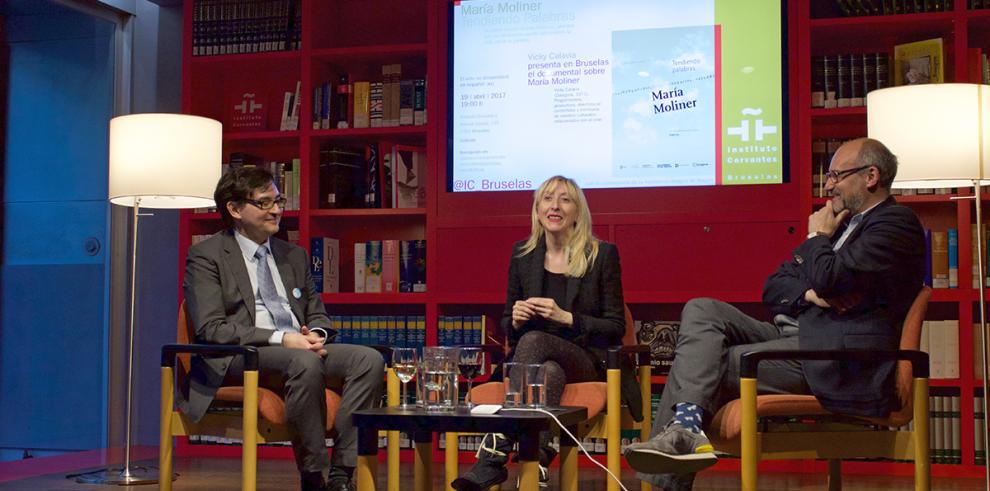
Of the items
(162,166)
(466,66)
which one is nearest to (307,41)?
(466,66)

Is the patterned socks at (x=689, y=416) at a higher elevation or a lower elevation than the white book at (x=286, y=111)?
lower

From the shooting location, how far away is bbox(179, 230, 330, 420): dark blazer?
10.8 feet

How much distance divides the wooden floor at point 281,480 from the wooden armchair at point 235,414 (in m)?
0.79

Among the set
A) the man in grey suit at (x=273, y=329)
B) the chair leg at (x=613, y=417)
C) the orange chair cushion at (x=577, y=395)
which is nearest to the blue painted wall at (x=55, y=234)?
the man in grey suit at (x=273, y=329)

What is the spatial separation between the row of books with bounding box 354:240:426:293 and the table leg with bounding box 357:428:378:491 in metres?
2.25

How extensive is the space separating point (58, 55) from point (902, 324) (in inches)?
181

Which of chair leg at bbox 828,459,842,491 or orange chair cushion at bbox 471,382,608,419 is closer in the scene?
chair leg at bbox 828,459,842,491

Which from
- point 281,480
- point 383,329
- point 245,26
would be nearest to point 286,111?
point 245,26

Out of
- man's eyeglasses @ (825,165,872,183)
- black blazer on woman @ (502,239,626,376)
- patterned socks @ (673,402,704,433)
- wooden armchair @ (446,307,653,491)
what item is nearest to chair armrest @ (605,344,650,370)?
wooden armchair @ (446,307,653,491)

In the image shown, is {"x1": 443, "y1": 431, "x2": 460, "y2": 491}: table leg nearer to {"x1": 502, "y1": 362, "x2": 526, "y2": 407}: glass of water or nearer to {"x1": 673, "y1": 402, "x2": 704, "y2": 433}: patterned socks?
{"x1": 502, "y1": 362, "x2": 526, "y2": 407}: glass of water

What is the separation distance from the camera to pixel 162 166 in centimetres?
412

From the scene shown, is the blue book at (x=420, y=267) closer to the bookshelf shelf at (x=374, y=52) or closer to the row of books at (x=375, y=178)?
the row of books at (x=375, y=178)

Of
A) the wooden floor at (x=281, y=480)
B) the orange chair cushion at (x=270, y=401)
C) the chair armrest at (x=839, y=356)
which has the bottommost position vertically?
the wooden floor at (x=281, y=480)

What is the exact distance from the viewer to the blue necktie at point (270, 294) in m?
3.67
